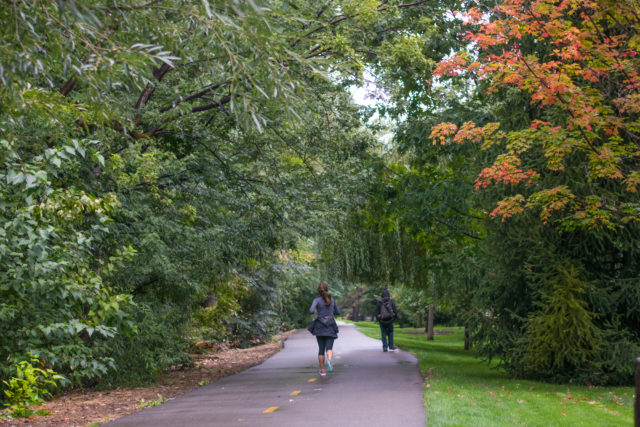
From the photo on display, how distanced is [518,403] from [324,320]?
4479 millimetres

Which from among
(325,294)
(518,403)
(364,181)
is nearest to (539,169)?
(364,181)

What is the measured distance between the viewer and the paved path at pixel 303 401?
760 cm

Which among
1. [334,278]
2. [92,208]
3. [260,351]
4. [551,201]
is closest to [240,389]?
[92,208]

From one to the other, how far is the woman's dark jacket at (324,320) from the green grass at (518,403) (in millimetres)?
2103

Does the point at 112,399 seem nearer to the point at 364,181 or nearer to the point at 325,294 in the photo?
the point at 325,294

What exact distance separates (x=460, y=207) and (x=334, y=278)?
6.72 metres

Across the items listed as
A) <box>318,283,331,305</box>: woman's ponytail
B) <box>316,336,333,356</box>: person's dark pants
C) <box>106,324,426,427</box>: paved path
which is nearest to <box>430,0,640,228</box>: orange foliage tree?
<box>318,283,331,305</box>: woman's ponytail

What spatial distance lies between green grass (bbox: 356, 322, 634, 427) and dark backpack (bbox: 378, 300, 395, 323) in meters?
5.12

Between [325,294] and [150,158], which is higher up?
[150,158]

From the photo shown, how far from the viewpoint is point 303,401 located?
29.8 ft

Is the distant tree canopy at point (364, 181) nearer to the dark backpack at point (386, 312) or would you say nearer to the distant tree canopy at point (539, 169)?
the distant tree canopy at point (539, 169)

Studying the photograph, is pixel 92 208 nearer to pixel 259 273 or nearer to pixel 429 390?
pixel 429 390

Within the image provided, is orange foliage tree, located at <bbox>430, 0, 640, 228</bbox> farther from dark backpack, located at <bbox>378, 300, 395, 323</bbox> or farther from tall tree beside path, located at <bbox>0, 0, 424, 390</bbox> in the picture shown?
dark backpack, located at <bbox>378, 300, 395, 323</bbox>

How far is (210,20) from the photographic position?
5051 mm
